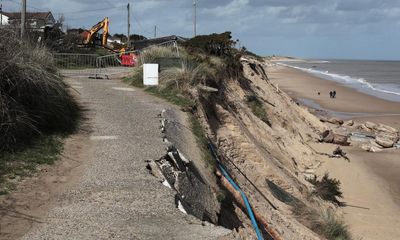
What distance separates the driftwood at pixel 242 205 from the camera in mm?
8447

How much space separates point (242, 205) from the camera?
28.8 feet

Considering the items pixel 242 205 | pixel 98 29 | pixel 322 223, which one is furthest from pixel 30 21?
pixel 242 205

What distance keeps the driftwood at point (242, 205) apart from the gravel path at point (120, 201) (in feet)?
4.49

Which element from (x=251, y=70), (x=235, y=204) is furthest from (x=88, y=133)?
(x=251, y=70)

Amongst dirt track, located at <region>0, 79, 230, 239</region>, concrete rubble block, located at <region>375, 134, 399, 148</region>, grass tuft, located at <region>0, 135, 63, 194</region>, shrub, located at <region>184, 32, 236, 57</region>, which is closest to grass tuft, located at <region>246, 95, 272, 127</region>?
shrub, located at <region>184, 32, 236, 57</region>

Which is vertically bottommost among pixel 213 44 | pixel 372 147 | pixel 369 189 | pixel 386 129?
pixel 369 189

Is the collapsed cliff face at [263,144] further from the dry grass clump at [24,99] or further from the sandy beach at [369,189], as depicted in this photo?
the dry grass clump at [24,99]

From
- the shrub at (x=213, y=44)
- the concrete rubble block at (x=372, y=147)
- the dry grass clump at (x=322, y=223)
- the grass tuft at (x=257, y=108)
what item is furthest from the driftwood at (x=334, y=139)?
the dry grass clump at (x=322, y=223)

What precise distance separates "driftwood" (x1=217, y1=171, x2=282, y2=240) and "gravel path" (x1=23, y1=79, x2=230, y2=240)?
137 centimetres

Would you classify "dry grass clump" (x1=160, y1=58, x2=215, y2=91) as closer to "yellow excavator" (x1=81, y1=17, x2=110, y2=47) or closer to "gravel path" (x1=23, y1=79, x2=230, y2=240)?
"gravel path" (x1=23, y1=79, x2=230, y2=240)

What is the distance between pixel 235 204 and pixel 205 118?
14.9 ft

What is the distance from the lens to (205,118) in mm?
12852

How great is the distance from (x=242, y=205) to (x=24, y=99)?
412cm

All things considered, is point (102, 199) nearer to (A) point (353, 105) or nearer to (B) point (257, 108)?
(B) point (257, 108)
